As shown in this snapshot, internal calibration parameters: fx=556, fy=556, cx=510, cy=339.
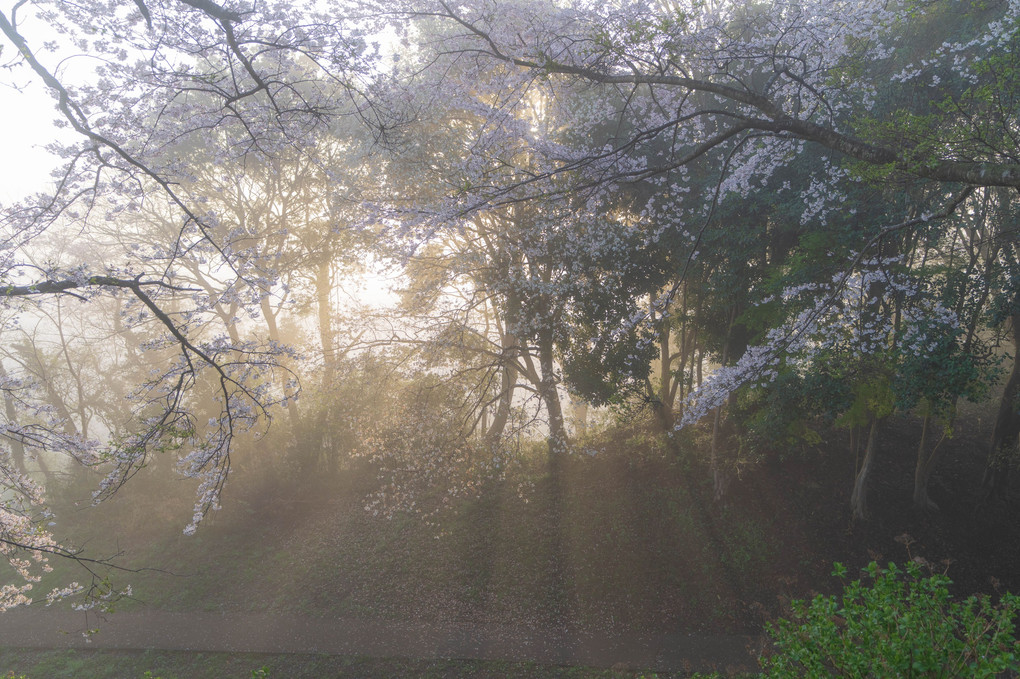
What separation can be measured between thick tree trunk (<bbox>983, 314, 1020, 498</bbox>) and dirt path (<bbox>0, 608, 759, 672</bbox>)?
5.11 m

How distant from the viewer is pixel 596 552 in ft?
31.8

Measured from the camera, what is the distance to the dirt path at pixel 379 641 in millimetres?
7664

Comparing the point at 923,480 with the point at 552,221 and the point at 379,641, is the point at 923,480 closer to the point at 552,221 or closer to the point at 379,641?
the point at 552,221

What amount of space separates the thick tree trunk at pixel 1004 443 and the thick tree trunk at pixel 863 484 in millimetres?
1794

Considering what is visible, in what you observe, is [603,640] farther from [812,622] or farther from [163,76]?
[163,76]

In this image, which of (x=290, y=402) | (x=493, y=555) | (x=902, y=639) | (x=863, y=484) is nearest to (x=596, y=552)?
(x=493, y=555)

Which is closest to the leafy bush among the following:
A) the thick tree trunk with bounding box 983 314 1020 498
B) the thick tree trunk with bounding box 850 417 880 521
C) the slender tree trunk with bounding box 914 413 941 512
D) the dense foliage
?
the dense foliage

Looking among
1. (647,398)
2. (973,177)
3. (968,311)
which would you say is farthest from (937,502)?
(973,177)

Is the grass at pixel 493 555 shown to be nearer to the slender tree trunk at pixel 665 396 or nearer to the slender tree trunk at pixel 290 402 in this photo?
the slender tree trunk at pixel 665 396

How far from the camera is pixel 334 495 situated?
42.1ft

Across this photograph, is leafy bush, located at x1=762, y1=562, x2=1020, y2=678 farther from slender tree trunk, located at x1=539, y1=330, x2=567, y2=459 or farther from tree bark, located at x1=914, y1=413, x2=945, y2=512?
slender tree trunk, located at x1=539, y1=330, x2=567, y2=459

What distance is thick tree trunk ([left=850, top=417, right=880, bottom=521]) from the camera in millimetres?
9070

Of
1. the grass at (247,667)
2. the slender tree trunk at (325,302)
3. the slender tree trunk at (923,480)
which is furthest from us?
the slender tree trunk at (325,302)

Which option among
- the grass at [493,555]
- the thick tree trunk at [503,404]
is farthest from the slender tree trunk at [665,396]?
the thick tree trunk at [503,404]
